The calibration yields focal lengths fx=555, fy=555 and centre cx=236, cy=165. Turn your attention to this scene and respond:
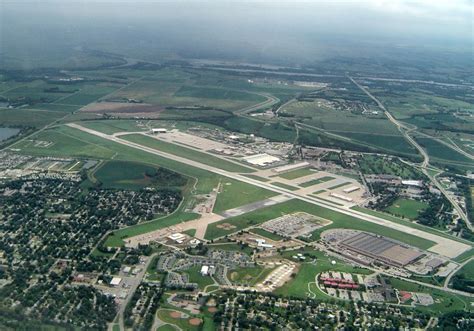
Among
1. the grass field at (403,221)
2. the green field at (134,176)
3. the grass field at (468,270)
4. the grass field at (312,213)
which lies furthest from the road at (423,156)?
the green field at (134,176)

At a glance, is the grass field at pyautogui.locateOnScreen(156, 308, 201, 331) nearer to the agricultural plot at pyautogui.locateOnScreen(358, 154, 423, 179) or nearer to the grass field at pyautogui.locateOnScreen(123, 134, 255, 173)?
the grass field at pyautogui.locateOnScreen(123, 134, 255, 173)

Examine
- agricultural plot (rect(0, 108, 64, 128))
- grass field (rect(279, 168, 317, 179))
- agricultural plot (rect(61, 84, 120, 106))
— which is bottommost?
grass field (rect(279, 168, 317, 179))

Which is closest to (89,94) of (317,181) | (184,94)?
(184,94)

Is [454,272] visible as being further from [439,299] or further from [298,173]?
[298,173]

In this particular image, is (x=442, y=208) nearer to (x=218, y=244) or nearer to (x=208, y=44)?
(x=218, y=244)

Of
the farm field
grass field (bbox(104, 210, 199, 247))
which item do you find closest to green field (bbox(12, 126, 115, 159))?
grass field (bbox(104, 210, 199, 247))

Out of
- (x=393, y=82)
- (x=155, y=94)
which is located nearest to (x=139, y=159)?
(x=155, y=94)

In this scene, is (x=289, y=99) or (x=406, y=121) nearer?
(x=406, y=121)
